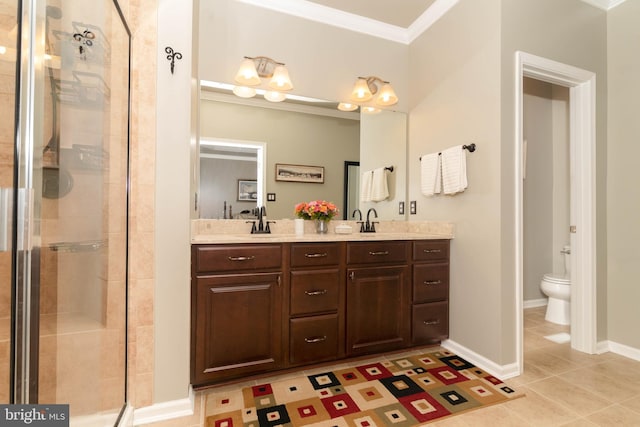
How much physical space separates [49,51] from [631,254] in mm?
3580

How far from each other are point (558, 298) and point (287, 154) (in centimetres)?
299

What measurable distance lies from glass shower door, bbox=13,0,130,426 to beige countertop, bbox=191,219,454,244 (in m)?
0.59

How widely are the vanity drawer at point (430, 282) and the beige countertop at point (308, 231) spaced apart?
0.24 meters

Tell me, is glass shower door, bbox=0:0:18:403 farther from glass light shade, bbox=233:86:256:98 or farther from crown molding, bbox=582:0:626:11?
crown molding, bbox=582:0:626:11

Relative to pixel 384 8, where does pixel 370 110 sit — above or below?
below

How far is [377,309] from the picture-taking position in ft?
7.11

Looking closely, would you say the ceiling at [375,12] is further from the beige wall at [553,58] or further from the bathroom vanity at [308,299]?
the bathroom vanity at [308,299]

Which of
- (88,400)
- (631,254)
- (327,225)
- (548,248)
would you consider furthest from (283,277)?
(548,248)

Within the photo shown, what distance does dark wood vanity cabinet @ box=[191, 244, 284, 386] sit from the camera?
172 centimetres

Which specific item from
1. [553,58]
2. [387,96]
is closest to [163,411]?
[387,96]

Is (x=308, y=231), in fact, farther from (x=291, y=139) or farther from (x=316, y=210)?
(x=291, y=139)

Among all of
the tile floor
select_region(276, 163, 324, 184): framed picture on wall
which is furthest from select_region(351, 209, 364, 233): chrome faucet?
the tile floor

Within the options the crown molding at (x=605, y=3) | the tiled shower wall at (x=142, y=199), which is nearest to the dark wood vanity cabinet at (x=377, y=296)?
the tiled shower wall at (x=142, y=199)

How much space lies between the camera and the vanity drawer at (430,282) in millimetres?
2305
